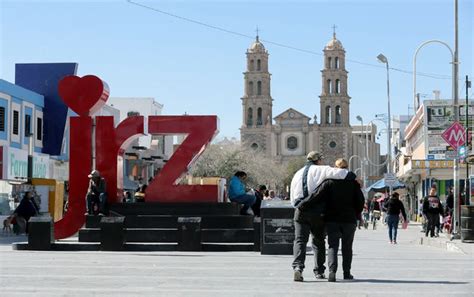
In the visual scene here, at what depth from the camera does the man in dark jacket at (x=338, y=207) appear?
14195 millimetres

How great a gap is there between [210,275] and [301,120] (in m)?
180

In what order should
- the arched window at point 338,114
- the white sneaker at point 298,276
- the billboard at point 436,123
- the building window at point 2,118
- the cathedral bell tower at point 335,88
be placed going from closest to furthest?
the white sneaker at point 298,276 → the building window at point 2,118 → the billboard at point 436,123 → the cathedral bell tower at point 335,88 → the arched window at point 338,114

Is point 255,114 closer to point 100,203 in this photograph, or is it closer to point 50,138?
point 50,138

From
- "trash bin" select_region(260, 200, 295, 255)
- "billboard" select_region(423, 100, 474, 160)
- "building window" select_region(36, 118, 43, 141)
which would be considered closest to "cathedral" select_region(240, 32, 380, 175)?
"billboard" select_region(423, 100, 474, 160)

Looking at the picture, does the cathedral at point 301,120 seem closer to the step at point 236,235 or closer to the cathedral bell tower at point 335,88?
the cathedral bell tower at point 335,88

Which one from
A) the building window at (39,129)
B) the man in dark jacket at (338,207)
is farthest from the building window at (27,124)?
the man in dark jacket at (338,207)

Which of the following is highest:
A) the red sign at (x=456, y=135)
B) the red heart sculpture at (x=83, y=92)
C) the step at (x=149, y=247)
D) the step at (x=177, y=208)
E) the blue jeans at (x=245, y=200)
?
the red heart sculpture at (x=83, y=92)

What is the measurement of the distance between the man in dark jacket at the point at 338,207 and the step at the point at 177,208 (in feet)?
30.8

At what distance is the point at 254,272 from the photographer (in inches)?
619

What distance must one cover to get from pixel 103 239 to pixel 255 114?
6731 inches

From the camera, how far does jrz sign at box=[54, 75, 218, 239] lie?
24.1 m

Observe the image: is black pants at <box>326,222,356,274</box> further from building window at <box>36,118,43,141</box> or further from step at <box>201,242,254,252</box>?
building window at <box>36,118,43,141</box>

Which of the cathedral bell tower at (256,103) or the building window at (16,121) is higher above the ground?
the cathedral bell tower at (256,103)

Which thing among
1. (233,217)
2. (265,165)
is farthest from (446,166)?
(265,165)
